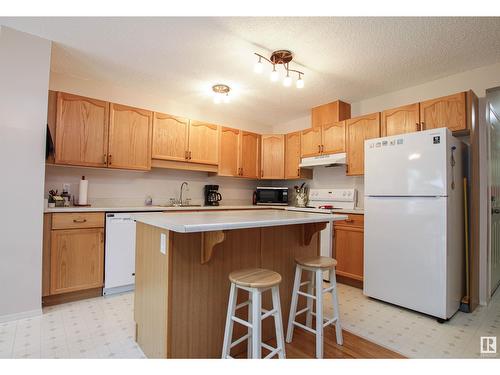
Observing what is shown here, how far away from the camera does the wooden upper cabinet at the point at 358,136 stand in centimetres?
324

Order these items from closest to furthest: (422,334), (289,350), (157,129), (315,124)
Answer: (289,350), (422,334), (157,129), (315,124)

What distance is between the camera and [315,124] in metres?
4.02

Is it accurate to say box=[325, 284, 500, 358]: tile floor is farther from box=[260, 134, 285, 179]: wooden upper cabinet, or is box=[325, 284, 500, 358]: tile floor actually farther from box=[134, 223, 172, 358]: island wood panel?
box=[260, 134, 285, 179]: wooden upper cabinet

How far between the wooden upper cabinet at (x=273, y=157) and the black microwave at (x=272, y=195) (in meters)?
0.22

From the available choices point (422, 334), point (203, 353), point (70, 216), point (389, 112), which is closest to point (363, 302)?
point (422, 334)

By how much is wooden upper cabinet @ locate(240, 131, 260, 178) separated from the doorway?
2.95 meters

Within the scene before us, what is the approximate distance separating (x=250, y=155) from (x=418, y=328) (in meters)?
3.15

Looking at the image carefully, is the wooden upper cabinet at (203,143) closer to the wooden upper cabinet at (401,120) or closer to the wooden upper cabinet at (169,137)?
the wooden upper cabinet at (169,137)

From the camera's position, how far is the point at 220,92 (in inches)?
136

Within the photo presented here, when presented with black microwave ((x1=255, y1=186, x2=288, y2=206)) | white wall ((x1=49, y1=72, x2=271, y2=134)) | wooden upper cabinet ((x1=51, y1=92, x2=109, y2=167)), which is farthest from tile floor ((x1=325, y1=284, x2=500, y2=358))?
white wall ((x1=49, y1=72, x2=271, y2=134))

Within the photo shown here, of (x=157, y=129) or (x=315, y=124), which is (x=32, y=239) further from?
(x=315, y=124)

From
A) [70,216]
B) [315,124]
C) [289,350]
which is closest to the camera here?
[289,350]

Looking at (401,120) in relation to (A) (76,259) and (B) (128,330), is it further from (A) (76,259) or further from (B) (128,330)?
(A) (76,259)
